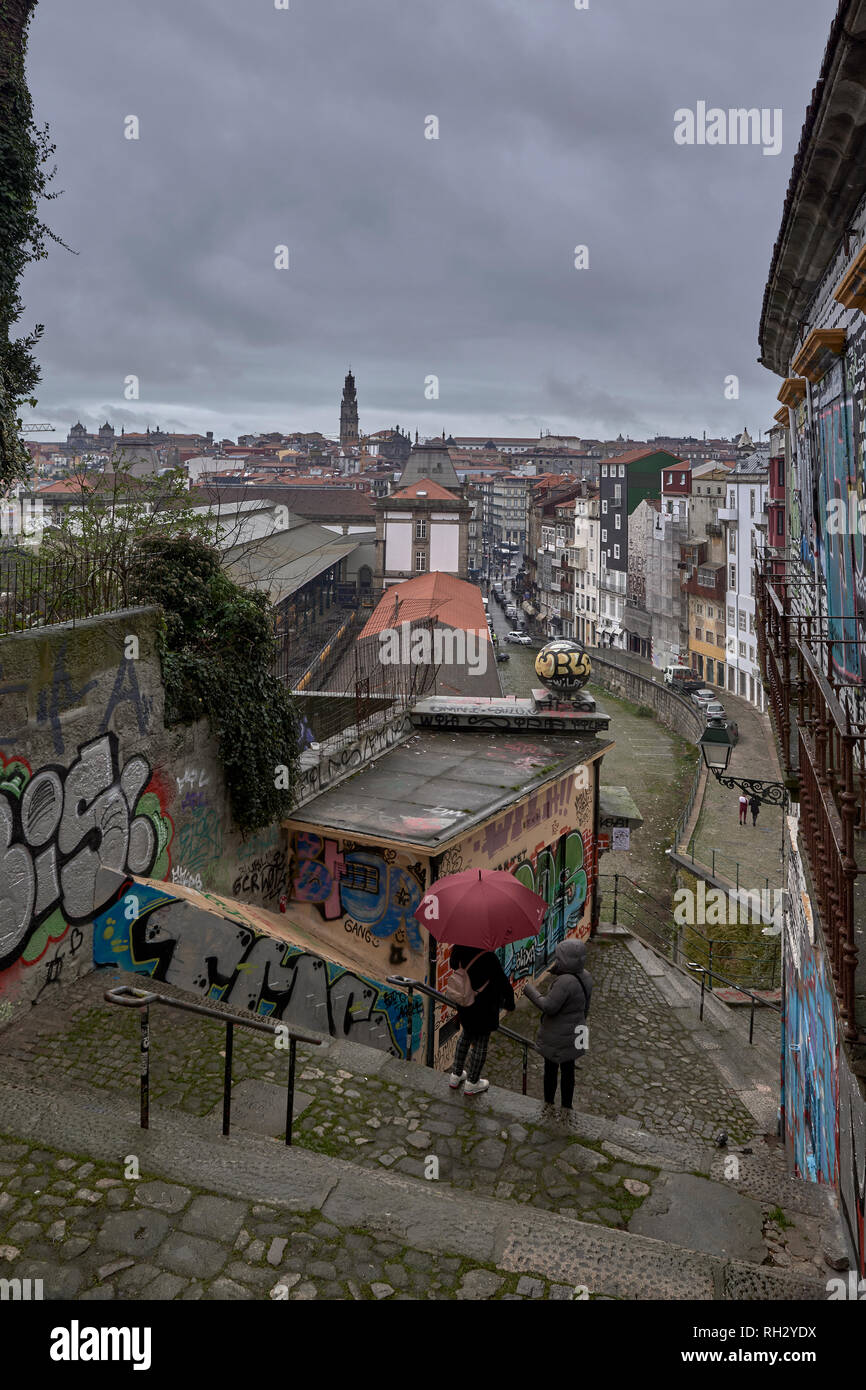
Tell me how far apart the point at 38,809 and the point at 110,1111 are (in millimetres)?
2540

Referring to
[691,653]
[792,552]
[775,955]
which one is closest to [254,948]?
[792,552]

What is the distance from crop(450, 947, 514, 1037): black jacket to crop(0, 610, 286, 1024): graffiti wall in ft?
11.0

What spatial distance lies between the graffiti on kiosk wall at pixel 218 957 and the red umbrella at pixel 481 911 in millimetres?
2122

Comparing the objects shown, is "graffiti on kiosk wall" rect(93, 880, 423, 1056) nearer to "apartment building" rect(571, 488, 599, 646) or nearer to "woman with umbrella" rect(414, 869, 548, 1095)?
"woman with umbrella" rect(414, 869, 548, 1095)

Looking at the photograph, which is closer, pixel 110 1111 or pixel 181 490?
pixel 110 1111

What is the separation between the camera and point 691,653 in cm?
6072

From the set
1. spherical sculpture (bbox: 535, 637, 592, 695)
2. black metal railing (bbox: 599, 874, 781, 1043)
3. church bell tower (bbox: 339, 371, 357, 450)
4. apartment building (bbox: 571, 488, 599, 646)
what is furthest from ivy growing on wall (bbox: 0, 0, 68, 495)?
church bell tower (bbox: 339, 371, 357, 450)

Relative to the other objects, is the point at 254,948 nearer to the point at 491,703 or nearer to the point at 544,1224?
the point at 544,1224

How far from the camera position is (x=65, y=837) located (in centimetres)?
787

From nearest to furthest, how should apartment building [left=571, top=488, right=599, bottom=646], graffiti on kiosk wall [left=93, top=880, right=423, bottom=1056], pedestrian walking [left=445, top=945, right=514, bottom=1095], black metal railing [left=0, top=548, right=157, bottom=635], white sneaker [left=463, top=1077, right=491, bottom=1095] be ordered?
white sneaker [left=463, top=1077, right=491, bottom=1095] < pedestrian walking [left=445, top=945, right=514, bottom=1095] < graffiti on kiosk wall [left=93, top=880, right=423, bottom=1056] < black metal railing [left=0, top=548, right=157, bottom=635] < apartment building [left=571, top=488, right=599, bottom=646]

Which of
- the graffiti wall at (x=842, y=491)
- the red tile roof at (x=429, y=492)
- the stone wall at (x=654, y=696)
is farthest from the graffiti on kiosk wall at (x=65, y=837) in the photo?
the red tile roof at (x=429, y=492)

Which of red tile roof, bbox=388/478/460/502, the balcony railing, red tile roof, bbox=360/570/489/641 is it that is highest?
red tile roof, bbox=388/478/460/502

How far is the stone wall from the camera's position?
5025 centimetres

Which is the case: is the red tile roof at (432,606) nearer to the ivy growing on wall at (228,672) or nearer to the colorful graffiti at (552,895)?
the colorful graffiti at (552,895)
